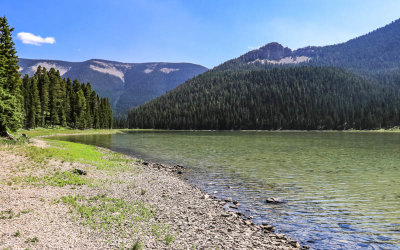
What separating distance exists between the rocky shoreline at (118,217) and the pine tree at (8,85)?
2012cm

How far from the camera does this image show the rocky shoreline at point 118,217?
10781mm

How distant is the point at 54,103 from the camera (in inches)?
3915

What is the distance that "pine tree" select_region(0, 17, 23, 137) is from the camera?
3803cm

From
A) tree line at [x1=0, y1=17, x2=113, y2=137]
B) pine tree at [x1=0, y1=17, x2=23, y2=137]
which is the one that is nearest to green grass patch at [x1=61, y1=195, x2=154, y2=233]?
pine tree at [x1=0, y1=17, x2=23, y2=137]

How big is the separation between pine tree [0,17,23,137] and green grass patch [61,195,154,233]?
1138 inches

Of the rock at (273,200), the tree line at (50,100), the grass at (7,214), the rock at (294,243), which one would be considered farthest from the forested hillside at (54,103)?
the rock at (294,243)

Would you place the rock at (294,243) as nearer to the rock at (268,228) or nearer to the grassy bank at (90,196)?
the rock at (268,228)

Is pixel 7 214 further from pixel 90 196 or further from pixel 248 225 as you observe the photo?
pixel 248 225

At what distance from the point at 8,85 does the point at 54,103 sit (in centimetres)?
5200

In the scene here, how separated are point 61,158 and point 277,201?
24.9m

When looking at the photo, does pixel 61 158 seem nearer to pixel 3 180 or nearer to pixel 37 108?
pixel 3 180

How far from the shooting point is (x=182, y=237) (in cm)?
1164

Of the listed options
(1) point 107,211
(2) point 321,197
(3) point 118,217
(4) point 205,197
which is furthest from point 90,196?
(2) point 321,197

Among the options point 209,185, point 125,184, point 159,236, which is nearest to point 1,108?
point 125,184
